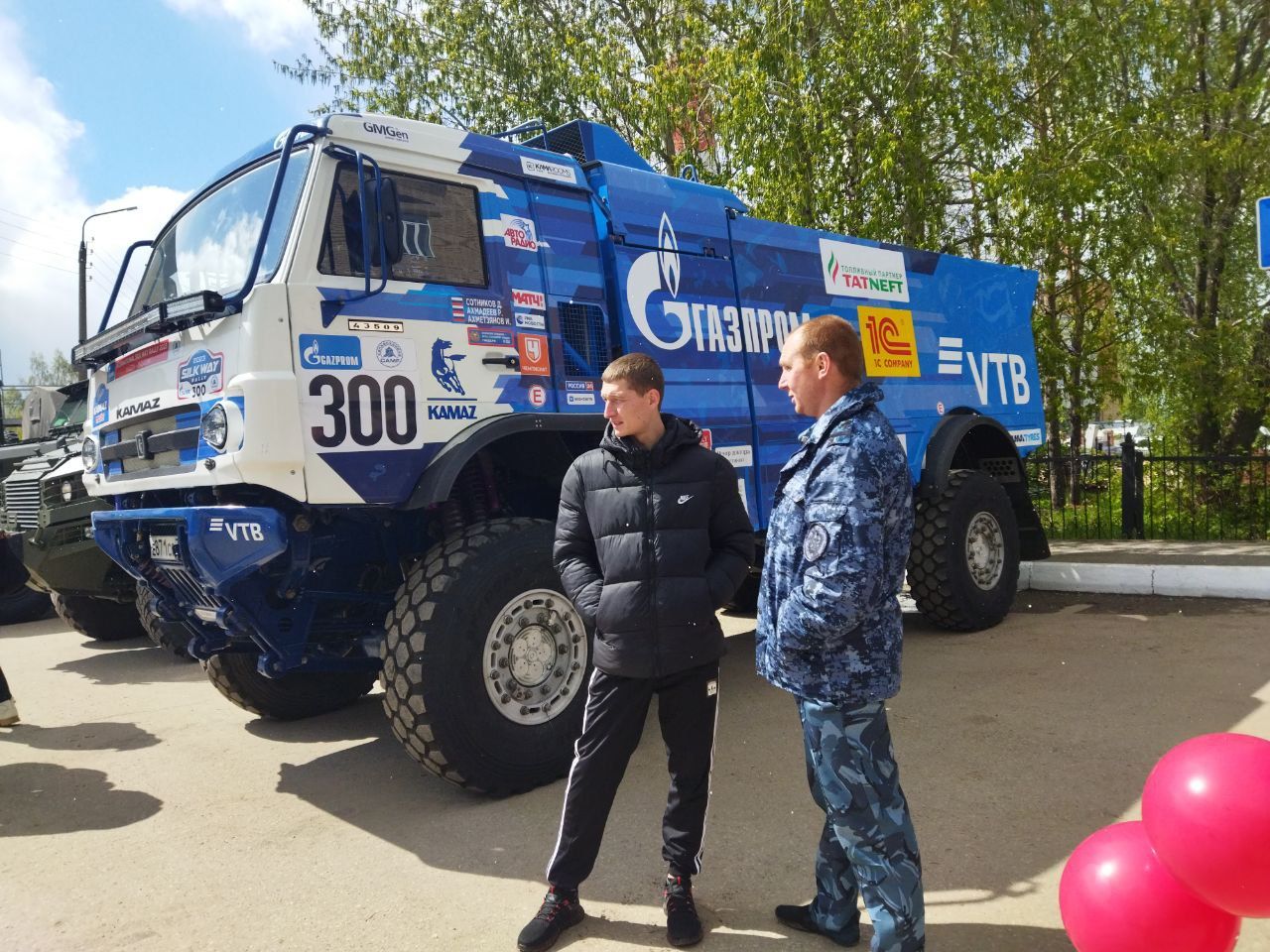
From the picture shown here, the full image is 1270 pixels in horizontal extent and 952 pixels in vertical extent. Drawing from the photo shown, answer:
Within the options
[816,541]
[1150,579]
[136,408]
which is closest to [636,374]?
[816,541]

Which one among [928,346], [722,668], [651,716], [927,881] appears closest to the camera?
[927,881]

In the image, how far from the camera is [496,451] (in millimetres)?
4871

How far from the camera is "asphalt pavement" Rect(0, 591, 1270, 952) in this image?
3.19 metres

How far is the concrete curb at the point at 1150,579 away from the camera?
26.1 feet

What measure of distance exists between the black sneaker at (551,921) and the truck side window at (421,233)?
2.64 m

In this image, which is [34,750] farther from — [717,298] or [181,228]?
[717,298]

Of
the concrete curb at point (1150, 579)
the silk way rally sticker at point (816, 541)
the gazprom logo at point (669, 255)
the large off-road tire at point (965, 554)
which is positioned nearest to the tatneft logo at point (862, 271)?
the gazprom logo at point (669, 255)

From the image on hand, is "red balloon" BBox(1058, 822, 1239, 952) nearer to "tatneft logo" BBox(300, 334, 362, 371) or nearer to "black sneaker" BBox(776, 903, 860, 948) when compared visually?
"black sneaker" BBox(776, 903, 860, 948)

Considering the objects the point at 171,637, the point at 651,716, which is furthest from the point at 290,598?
the point at 651,716

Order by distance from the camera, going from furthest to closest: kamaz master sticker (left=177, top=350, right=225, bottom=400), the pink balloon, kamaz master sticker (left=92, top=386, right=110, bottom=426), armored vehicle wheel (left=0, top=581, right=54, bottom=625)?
armored vehicle wheel (left=0, top=581, right=54, bottom=625)
kamaz master sticker (left=92, top=386, right=110, bottom=426)
kamaz master sticker (left=177, top=350, right=225, bottom=400)
the pink balloon

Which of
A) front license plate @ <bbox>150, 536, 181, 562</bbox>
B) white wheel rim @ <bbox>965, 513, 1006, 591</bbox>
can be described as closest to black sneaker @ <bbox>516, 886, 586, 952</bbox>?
front license plate @ <bbox>150, 536, 181, 562</bbox>

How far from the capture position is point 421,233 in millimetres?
4414

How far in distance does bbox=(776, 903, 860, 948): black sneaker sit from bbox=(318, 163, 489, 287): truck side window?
9.80ft

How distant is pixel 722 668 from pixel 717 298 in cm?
246
